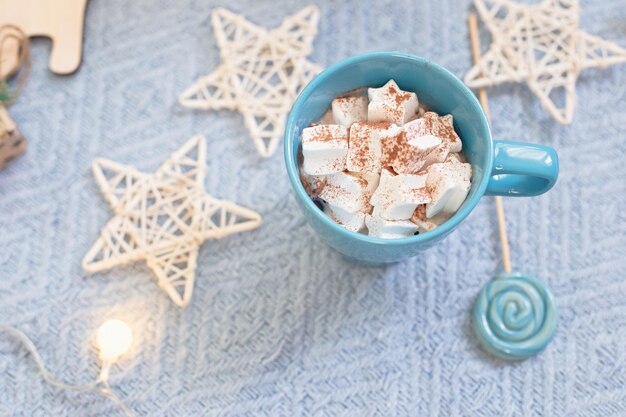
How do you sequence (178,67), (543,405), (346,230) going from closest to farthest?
(346,230) < (543,405) < (178,67)

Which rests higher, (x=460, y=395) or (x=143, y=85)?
(x=143, y=85)

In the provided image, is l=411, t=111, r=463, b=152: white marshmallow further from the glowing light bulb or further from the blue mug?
the glowing light bulb

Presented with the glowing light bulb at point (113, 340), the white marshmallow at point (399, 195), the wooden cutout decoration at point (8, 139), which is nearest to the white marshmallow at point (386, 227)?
the white marshmallow at point (399, 195)

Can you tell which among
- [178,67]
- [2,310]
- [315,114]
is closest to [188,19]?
[178,67]

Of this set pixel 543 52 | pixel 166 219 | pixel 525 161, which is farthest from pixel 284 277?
pixel 543 52

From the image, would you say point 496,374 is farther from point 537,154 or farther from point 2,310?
point 2,310

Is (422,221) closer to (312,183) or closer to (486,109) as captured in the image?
(312,183)
